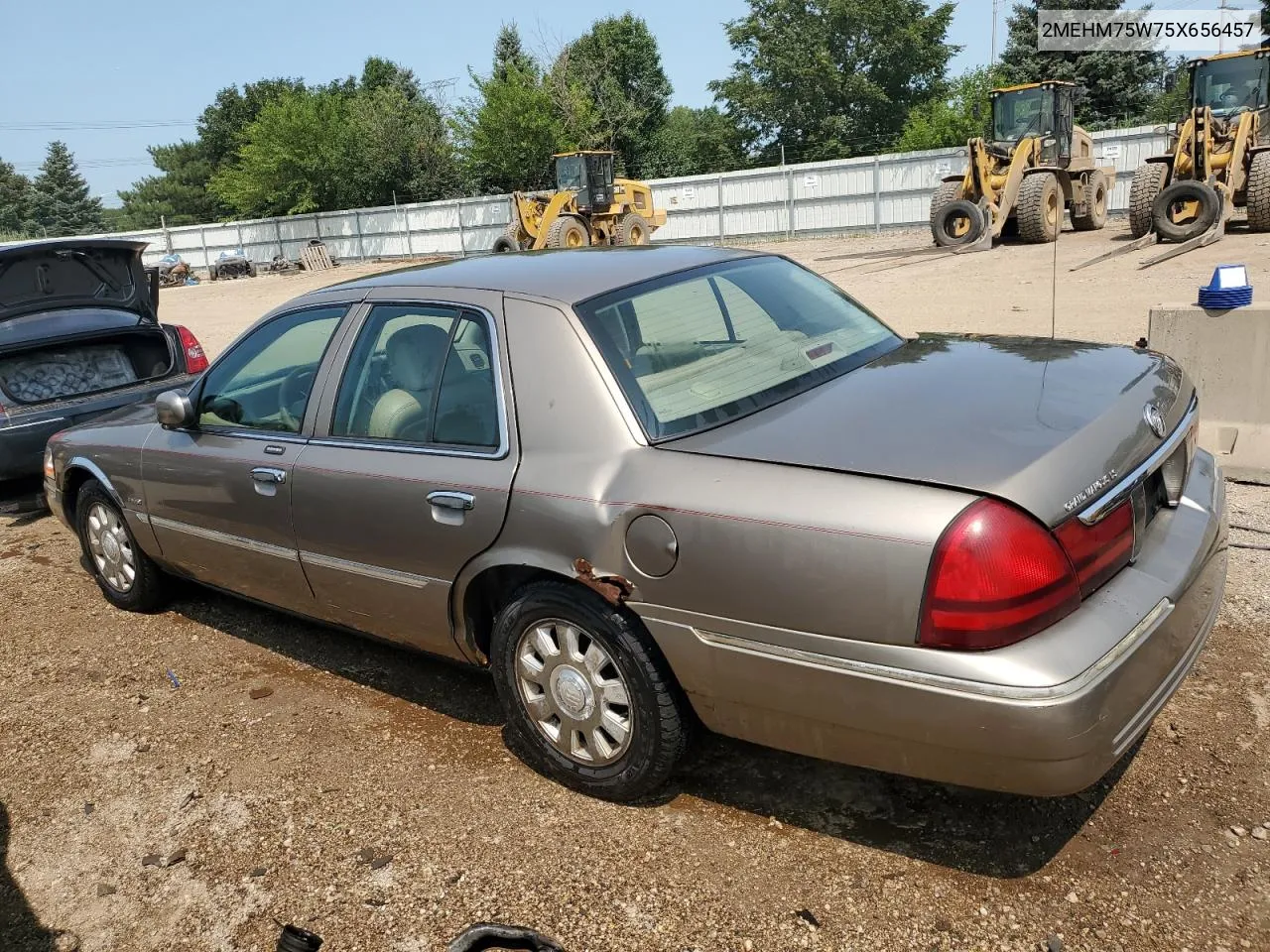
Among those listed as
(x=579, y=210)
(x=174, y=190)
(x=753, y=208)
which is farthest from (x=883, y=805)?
(x=174, y=190)

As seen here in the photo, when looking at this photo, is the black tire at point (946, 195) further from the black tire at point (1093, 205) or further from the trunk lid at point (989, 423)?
the trunk lid at point (989, 423)

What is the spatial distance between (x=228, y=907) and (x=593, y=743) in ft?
3.66

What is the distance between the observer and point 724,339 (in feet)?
11.3

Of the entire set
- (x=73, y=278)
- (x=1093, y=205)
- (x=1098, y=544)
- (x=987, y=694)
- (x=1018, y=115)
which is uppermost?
(x=1018, y=115)

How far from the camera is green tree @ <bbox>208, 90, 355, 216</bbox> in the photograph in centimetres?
4756

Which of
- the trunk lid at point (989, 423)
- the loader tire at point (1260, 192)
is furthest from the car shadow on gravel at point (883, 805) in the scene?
the loader tire at point (1260, 192)

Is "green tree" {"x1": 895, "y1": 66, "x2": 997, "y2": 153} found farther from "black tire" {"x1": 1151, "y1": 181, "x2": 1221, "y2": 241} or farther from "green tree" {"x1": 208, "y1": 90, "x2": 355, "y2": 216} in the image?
"green tree" {"x1": 208, "y1": 90, "x2": 355, "y2": 216}

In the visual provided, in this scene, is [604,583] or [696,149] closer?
[604,583]

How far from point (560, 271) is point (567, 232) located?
22361 millimetres

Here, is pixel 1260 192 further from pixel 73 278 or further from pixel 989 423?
pixel 989 423

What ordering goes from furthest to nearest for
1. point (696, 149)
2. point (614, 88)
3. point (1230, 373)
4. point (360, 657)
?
point (696, 149) < point (614, 88) < point (1230, 373) < point (360, 657)

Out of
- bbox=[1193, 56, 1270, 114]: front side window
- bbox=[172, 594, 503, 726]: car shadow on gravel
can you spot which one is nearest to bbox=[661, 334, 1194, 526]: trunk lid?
bbox=[172, 594, 503, 726]: car shadow on gravel

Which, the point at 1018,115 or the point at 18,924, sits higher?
the point at 1018,115

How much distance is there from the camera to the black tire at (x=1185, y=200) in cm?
1688
